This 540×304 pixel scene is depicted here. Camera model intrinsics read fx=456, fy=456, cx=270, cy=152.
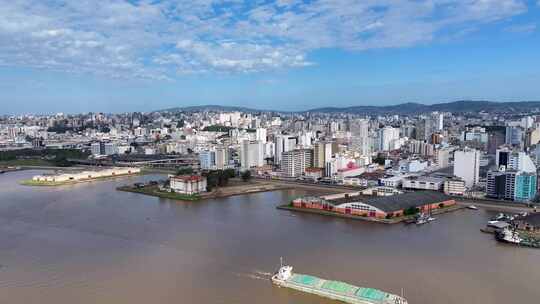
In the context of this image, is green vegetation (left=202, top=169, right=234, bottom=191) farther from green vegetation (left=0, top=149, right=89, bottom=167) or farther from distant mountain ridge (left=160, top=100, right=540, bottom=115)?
distant mountain ridge (left=160, top=100, right=540, bottom=115)

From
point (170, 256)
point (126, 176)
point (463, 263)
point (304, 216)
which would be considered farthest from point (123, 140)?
point (463, 263)

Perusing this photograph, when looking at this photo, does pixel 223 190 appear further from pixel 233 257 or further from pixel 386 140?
pixel 386 140

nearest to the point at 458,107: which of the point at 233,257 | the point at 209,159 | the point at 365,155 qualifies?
the point at 365,155

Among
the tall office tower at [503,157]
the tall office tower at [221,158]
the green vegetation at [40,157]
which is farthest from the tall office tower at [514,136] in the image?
the green vegetation at [40,157]

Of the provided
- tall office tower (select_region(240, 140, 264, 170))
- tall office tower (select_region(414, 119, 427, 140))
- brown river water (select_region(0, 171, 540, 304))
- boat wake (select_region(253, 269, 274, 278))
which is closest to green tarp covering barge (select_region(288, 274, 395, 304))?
brown river water (select_region(0, 171, 540, 304))

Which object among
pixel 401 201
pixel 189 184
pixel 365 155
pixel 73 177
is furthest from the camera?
pixel 365 155

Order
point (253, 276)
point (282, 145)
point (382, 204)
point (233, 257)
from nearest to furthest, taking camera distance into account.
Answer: point (253, 276) → point (233, 257) → point (382, 204) → point (282, 145)

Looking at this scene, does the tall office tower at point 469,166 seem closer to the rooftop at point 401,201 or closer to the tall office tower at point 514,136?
the rooftop at point 401,201
